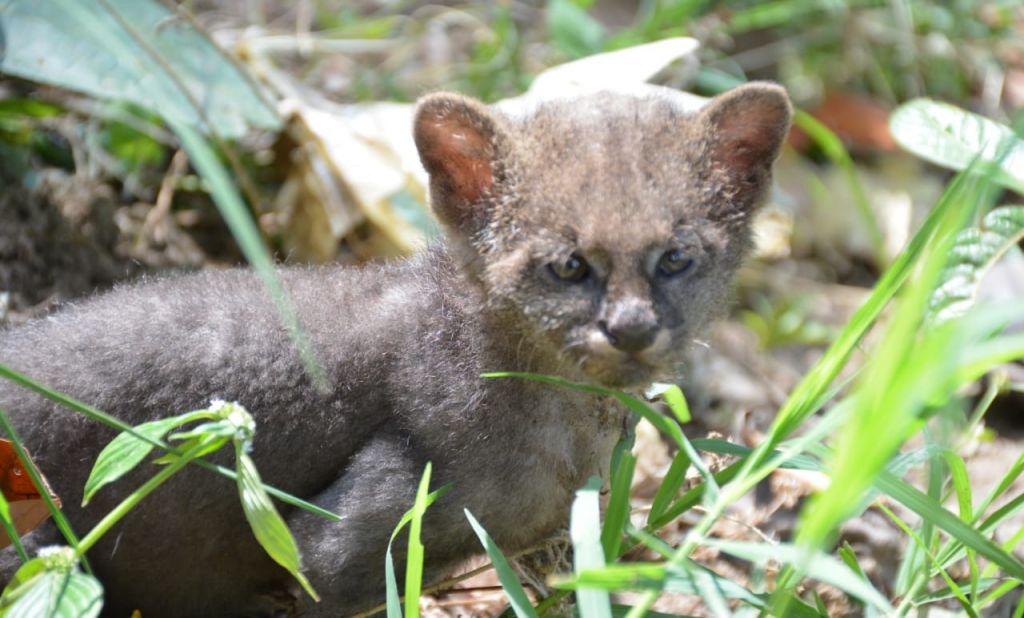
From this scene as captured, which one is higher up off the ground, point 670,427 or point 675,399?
point 670,427

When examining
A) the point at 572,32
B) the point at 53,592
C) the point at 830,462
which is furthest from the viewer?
the point at 572,32

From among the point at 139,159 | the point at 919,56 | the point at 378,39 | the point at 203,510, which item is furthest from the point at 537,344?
the point at 919,56

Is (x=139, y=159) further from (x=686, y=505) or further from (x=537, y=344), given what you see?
(x=686, y=505)

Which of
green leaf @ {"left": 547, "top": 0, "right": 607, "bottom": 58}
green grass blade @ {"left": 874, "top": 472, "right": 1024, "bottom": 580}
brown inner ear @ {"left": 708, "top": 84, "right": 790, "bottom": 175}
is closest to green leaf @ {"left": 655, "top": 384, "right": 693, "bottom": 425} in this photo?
green grass blade @ {"left": 874, "top": 472, "right": 1024, "bottom": 580}

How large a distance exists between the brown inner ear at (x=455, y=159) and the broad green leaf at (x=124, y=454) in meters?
1.04

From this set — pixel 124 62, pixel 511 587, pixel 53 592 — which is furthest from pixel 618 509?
pixel 124 62

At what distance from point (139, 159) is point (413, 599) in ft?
10.5

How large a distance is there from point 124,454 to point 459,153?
1.20 m

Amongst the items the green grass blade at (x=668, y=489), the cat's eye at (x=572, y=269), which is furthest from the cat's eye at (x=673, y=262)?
the green grass blade at (x=668, y=489)

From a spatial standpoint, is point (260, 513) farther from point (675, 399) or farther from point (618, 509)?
point (675, 399)

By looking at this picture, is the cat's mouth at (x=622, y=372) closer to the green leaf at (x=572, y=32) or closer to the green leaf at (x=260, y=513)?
the green leaf at (x=260, y=513)

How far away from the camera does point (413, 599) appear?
2.51 metres

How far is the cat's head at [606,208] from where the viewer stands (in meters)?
2.83

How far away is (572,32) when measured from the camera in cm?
523
